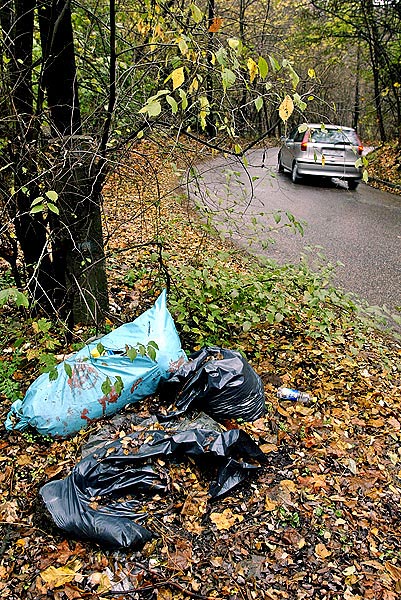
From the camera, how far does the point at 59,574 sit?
2314mm

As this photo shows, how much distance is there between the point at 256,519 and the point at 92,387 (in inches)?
49.4

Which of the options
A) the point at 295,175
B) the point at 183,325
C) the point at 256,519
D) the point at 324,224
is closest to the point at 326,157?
the point at 295,175

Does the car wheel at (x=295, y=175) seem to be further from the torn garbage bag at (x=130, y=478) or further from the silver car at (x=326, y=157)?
the torn garbage bag at (x=130, y=478)

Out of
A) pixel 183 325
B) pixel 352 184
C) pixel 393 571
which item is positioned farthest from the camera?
pixel 352 184

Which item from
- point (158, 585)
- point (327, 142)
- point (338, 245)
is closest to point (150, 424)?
point (158, 585)

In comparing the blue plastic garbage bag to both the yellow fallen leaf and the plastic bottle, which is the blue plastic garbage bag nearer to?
the plastic bottle

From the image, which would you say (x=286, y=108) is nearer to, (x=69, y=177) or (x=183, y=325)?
(x=69, y=177)

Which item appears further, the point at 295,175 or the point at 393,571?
the point at 295,175

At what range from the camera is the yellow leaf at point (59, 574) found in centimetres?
229

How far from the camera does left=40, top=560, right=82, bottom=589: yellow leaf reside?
229 cm

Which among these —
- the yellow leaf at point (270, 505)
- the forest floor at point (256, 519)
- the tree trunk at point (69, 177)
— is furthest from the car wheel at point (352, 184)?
the yellow leaf at point (270, 505)

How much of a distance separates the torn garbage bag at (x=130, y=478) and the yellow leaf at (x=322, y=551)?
53cm

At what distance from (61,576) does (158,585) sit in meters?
0.45

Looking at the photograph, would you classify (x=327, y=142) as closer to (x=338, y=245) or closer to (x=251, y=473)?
(x=338, y=245)
